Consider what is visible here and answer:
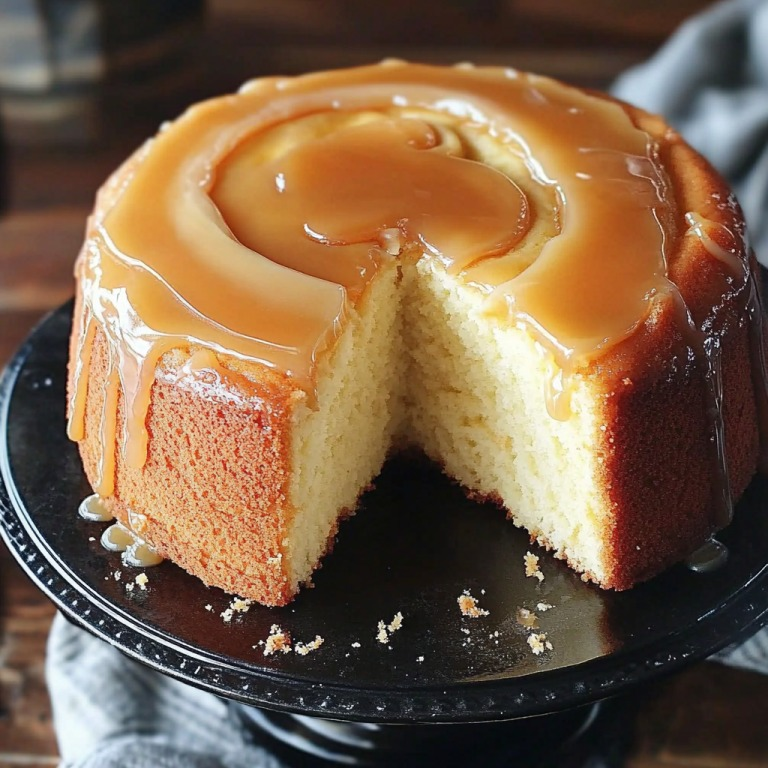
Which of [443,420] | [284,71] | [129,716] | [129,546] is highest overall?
[443,420]

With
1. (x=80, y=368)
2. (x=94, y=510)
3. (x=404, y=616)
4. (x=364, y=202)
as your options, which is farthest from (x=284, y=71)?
(x=404, y=616)

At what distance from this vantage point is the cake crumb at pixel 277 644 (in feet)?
4.95

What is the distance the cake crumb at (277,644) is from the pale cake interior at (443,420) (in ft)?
0.33

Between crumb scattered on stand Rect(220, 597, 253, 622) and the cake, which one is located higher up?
the cake

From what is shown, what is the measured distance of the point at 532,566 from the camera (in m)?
1.67

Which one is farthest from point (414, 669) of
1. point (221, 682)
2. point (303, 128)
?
point (303, 128)

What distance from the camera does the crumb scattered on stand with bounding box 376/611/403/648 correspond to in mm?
1536

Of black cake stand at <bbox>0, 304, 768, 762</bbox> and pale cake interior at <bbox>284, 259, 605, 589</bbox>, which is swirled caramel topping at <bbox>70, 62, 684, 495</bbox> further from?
black cake stand at <bbox>0, 304, 768, 762</bbox>

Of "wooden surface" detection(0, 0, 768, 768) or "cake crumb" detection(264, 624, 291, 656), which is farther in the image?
"wooden surface" detection(0, 0, 768, 768)

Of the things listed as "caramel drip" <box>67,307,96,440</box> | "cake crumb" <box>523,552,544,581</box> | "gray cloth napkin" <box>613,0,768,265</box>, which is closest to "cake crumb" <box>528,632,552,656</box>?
"cake crumb" <box>523,552,544,581</box>

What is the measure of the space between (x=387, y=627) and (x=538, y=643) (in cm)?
21

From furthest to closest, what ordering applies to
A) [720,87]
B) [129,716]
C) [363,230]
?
[720,87] → [129,716] → [363,230]

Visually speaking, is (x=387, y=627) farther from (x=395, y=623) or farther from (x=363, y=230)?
(x=363, y=230)

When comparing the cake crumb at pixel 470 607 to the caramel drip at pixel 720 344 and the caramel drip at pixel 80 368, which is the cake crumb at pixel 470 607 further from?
the caramel drip at pixel 80 368
